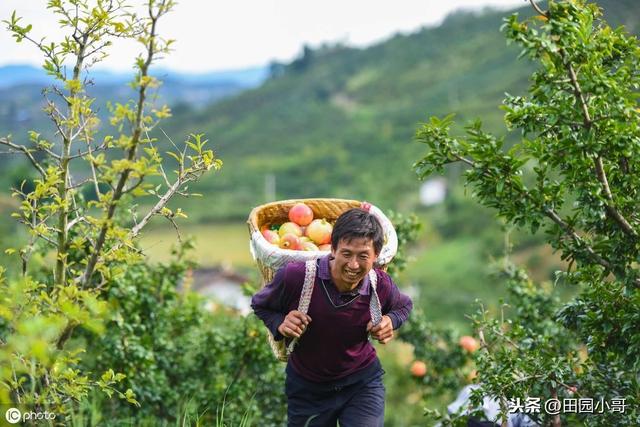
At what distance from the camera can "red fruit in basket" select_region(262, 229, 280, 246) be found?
13.6 feet

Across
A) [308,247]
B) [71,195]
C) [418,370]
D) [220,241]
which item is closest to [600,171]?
[308,247]

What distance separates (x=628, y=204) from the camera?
11.4 ft

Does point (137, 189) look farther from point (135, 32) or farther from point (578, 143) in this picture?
point (578, 143)

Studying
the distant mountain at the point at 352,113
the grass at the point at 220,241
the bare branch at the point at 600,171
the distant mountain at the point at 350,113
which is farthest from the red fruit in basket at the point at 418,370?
the grass at the point at 220,241

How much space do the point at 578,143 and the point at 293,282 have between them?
4.40ft

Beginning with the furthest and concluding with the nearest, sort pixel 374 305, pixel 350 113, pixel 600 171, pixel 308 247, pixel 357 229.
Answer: pixel 350 113 → pixel 308 247 → pixel 374 305 → pixel 600 171 → pixel 357 229

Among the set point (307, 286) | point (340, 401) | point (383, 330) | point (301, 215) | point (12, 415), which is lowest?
point (340, 401)

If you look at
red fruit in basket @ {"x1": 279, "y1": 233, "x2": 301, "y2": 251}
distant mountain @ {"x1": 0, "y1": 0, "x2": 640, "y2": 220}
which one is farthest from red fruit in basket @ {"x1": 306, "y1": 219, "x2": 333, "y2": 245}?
distant mountain @ {"x1": 0, "y1": 0, "x2": 640, "y2": 220}

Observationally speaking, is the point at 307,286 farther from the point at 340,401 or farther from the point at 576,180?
the point at 576,180

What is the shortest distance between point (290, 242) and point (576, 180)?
4.72ft

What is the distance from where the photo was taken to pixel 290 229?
14.0ft

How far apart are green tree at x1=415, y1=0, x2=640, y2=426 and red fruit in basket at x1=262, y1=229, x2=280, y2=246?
2.97 ft

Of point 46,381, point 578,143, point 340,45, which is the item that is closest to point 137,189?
point 46,381

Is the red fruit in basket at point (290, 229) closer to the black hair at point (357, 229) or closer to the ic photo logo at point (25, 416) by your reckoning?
the black hair at point (357, 229)
